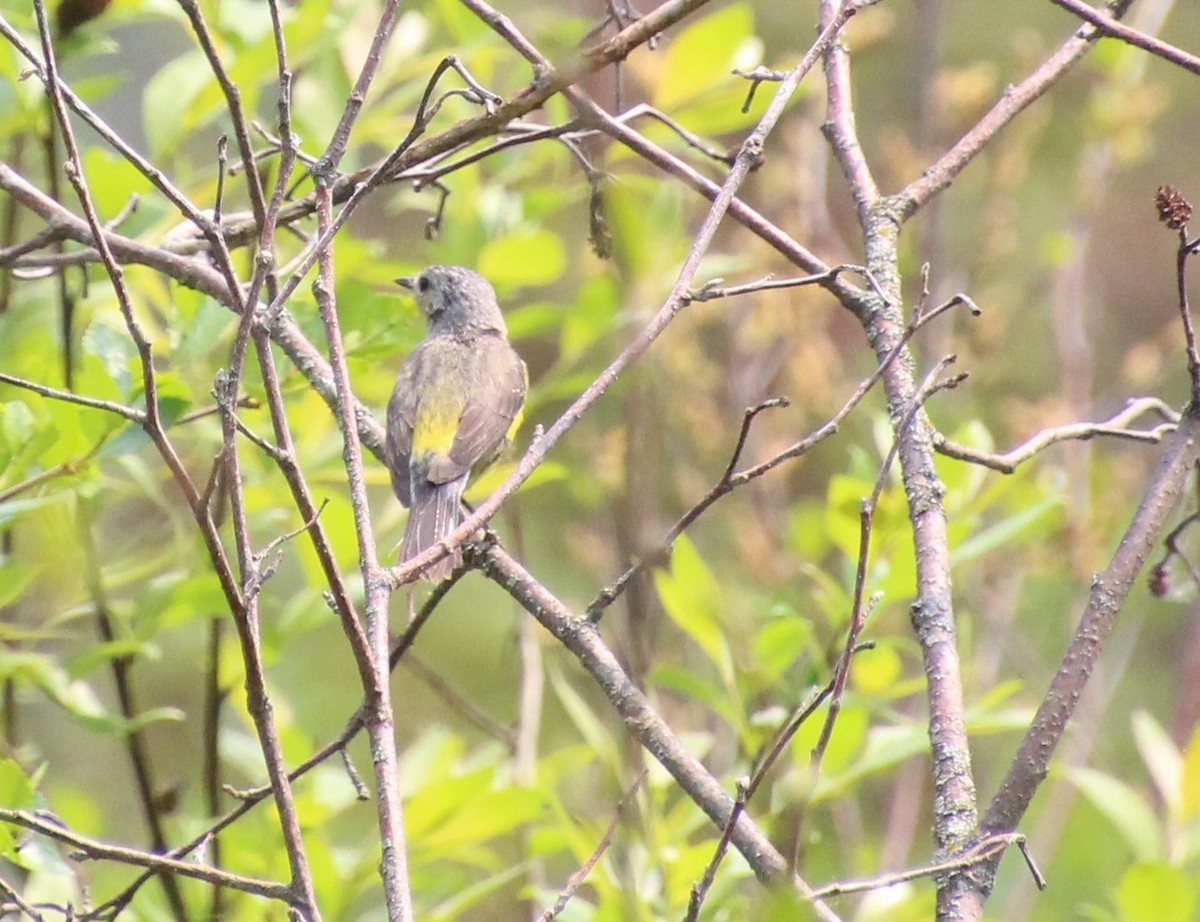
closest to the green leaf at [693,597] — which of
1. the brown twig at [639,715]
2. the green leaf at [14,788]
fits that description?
the brown twig at [639,715]

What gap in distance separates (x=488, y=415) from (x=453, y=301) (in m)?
0.53

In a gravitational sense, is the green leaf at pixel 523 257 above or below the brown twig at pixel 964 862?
above

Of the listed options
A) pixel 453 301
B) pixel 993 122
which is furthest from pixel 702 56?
pixel 453 301

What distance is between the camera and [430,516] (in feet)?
10.7

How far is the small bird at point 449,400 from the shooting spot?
3.37 m

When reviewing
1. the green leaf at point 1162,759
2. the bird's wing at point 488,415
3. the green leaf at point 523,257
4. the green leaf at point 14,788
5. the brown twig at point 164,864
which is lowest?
the brown twig at point 164,864

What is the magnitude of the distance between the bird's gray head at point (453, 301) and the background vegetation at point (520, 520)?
30cm

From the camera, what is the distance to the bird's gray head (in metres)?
4.09

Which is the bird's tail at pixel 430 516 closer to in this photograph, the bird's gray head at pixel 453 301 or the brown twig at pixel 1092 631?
the bird's gray head at pixel 453 301

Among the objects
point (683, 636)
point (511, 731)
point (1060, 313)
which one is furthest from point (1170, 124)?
point (511, 731)

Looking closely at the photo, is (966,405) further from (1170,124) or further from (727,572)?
(1170,124)

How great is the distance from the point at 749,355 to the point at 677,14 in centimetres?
382

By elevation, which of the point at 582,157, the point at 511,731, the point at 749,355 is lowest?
the point at 511,731

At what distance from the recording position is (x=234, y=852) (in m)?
2.64
